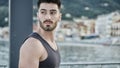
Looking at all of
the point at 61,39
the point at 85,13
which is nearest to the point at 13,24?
the point at 61,39

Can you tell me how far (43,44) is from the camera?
1.19m

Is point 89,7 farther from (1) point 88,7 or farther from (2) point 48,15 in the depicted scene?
(2) point 48,15

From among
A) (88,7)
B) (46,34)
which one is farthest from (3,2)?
(46,34)

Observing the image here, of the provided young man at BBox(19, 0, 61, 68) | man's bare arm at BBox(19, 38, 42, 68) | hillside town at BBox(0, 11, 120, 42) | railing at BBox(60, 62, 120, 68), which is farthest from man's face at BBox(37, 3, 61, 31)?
railing at BBox(60, 62, 120, 68)

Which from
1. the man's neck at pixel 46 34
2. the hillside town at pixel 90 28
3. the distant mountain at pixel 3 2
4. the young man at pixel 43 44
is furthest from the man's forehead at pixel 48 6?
the hillside town at pixel 90 28

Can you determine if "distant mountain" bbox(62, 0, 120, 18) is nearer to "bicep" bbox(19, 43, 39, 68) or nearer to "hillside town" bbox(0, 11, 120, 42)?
"hillside town" bbox(0, 11, 120, 42)

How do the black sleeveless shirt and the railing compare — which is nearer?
the black sleeveless shirt

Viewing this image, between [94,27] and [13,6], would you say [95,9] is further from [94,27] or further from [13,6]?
[13,6]

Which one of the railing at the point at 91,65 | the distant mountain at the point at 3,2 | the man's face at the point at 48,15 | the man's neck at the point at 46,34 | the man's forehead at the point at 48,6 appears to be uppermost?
the distant mountain at the point at 3,2

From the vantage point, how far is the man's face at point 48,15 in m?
1.18

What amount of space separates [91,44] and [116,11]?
35 centimetres

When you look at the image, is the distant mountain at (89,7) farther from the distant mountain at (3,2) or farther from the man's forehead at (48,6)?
the man's forehead at (48,6)

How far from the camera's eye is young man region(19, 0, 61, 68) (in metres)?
1.12

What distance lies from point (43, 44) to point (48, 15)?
129 millimetres
